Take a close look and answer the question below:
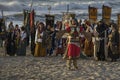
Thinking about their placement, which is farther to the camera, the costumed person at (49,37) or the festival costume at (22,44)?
the festival costume at (22,44)

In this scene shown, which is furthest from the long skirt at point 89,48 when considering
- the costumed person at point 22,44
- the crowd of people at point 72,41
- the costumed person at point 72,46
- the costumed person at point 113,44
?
the costumed person at point 72,46

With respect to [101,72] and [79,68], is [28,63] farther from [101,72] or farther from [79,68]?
[101,72]

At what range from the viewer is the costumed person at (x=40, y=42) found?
13141mm

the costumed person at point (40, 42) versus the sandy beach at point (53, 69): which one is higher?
the costumed person at point (40, 42)

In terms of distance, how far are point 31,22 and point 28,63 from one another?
4.34 meters

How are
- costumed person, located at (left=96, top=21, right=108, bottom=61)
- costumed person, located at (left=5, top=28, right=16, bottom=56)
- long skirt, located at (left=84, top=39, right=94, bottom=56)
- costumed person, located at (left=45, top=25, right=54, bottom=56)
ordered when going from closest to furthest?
costumed person, located at (left=96, top=21, right=108, bottom=61) → long skirt, located at (left=84, top=39, right=94, bottom=56) → costumed person, located at (left=45, top=25, right=54, bottom=56) → costumed person, located at (left=5, top=28, right=16, bottom=56)

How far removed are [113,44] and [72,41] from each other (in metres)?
2.23

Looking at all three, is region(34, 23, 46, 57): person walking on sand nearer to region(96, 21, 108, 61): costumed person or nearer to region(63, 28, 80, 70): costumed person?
region(96, 21, 108, 61): costumed person

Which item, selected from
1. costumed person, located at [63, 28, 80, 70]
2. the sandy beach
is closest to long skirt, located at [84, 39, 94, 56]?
the sandy beach

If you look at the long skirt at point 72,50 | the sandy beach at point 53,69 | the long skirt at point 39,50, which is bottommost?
the sandy beach at point 53,69

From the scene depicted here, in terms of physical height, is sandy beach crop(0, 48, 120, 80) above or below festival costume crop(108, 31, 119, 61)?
below

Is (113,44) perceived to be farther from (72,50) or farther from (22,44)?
(22,44)

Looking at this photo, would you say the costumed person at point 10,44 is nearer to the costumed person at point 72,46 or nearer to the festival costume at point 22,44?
the festival costume at point 22,44

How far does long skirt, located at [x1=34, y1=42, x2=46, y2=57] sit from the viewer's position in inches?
524
